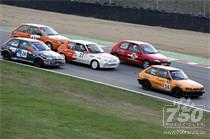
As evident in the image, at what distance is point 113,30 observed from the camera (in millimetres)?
46219

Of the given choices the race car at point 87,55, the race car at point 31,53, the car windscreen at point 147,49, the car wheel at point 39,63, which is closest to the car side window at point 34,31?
the race car at point 87,55

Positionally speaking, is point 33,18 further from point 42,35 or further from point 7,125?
point 7,125

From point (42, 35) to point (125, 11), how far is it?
739 inches

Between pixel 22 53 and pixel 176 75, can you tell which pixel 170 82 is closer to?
pixel 176 75

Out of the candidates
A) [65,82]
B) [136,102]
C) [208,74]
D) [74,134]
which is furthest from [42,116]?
[208,74]

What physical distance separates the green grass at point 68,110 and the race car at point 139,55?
6.26m

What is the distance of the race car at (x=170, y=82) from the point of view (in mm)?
22500

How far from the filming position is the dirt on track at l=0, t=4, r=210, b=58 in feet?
132

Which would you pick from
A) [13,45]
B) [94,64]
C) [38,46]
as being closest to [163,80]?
[94,64]

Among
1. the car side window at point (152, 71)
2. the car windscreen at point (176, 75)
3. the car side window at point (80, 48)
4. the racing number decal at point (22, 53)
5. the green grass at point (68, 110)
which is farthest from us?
the car side window at point (80, 48)

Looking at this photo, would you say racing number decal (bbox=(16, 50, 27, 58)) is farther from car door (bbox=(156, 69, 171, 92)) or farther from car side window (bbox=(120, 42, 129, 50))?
car door (bbox=(156, 69, 171, 92))

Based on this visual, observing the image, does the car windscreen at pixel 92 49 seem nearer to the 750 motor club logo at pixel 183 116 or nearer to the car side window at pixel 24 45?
the car side window at pixel 24 45

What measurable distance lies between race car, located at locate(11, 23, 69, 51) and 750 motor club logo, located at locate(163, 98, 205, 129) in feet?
33.6

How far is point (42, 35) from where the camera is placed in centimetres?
3059
